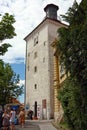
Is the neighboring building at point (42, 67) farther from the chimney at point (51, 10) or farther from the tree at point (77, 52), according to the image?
the tree at point (77, 52)

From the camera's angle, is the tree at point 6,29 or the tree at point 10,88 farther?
the tree at point 10,88

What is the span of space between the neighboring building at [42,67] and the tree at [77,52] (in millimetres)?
30039

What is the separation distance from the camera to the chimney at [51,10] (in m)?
51.1

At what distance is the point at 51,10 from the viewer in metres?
51.8

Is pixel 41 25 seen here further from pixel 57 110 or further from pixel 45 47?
pixel 57 110

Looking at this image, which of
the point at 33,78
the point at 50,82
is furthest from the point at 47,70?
the point at 33,78

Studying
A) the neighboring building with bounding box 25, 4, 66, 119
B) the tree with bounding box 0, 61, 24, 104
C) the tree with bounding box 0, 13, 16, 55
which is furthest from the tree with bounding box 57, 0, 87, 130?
the tree with bounding box 0, 61, 24, 104

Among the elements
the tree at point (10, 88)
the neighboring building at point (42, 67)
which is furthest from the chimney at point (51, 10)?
the tree at point (10, 88)

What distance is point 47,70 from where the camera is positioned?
149 ft

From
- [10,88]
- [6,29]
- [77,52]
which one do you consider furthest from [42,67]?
[77,52]

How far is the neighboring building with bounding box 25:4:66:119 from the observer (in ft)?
147

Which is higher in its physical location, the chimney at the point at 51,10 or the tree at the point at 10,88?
the chimney at the point at 51,10

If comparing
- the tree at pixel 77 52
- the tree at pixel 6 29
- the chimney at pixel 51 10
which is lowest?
the tree at pixel 77 52

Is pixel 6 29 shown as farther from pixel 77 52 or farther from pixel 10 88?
pixel 10 88
